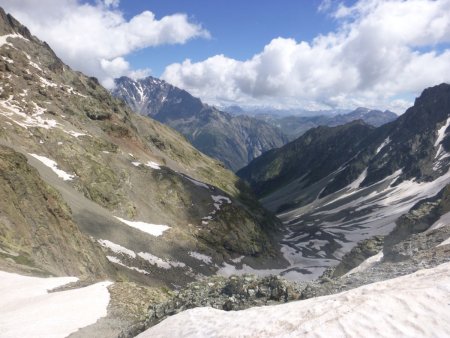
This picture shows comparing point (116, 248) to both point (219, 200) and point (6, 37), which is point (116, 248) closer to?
point (219, 200)

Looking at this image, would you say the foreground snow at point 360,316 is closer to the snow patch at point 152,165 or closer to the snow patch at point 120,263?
the snow patch at point 120,263

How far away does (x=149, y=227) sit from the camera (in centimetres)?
8862

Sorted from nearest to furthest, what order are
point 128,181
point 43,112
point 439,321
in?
point 439,321
point 128,181
point 43,112

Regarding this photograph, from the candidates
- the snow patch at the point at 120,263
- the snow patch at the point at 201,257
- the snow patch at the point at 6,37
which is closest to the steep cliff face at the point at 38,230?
the snow patch at the point at 120,263

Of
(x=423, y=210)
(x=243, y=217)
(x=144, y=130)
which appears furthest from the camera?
(x=144, y=130)

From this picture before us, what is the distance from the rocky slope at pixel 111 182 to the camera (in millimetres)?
75875

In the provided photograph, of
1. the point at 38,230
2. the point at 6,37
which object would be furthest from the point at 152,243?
the point at 6,37

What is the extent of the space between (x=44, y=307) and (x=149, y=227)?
63.9m

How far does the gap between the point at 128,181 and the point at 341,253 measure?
70.3m

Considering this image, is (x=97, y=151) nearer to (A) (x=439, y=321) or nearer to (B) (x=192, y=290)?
(B) (x=192, y=290)

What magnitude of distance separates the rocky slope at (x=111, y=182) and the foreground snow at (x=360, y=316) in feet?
167

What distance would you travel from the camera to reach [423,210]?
62.2 meters

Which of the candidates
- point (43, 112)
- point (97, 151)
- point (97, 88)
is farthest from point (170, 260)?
point (97, 88)

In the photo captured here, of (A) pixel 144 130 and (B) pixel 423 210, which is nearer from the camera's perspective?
(B) pixel 423 210
